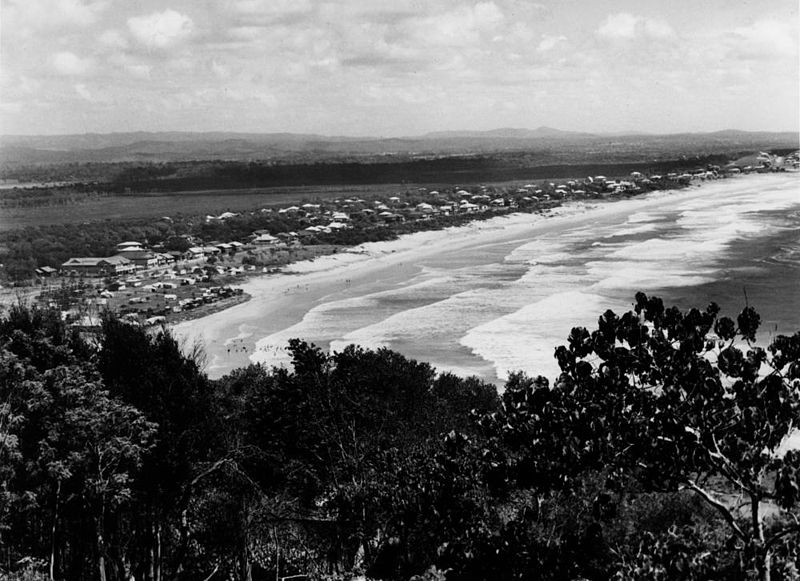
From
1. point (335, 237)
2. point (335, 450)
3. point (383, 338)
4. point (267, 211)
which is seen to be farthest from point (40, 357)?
point (267, 211)

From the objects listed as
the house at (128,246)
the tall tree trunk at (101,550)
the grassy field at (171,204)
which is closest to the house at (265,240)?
the house at (128,246)

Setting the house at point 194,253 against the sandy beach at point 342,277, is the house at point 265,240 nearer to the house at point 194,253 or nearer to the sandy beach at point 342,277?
the house at point 194,253

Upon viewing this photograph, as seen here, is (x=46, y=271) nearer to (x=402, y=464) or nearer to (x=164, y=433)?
(x=164, y=433)

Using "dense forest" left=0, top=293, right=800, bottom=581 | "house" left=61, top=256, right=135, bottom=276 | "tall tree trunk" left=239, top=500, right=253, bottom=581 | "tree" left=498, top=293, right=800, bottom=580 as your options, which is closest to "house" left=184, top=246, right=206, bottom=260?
"house" left=61, top=256, right=135, bottom=276

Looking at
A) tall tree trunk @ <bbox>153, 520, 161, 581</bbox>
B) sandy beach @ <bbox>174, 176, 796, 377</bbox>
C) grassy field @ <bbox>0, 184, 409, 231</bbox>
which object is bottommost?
sandy beach @ <bbox>174, 176, 796, 377</bbox>

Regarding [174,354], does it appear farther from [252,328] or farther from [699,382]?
[252,328]

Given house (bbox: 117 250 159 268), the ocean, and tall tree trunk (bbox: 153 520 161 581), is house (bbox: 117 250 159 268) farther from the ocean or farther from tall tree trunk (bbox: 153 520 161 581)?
tall tree trunk (bbox: 153 520 161 581)
